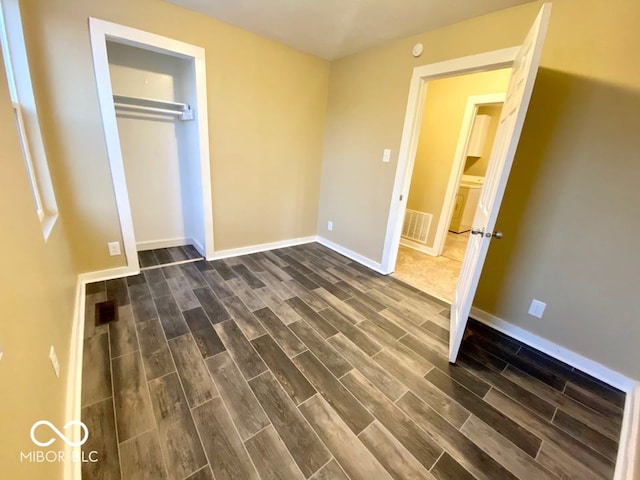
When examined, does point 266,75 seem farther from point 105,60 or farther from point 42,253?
point 42,253

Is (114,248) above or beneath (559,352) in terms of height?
above

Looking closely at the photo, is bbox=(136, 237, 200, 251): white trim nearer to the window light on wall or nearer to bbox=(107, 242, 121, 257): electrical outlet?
bbox=(107, 242, 121, 257): electrical outlet

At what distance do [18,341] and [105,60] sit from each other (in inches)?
87.9

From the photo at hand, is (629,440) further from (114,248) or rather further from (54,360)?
(114,248)

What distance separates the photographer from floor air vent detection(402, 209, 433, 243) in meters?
3.87

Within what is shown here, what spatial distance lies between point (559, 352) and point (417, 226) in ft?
7.62

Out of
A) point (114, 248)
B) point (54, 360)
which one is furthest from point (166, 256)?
point (54, 360)

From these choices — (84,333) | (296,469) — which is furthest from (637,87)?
(84,333)

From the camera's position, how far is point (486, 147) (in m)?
5.00

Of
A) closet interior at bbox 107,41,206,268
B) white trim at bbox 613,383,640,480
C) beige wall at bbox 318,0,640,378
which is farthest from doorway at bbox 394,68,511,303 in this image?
closet interior at bbox 107,41,206,268

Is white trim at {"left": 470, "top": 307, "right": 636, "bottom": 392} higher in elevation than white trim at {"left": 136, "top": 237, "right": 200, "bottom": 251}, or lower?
lower

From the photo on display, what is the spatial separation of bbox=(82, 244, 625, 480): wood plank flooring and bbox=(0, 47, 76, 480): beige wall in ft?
1.03

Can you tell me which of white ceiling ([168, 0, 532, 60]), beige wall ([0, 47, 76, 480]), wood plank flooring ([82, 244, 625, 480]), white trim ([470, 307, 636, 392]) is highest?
white ceiling ([168, 0, 532, 60])

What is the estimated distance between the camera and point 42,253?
1301 mm
